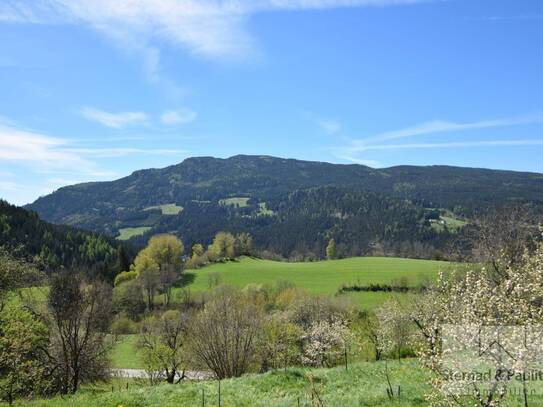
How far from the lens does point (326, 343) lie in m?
46.9

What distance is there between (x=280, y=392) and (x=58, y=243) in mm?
147956

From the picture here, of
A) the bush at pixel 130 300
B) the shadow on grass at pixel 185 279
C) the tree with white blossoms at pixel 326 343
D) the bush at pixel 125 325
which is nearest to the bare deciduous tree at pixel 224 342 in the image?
the tree with white blossoms at pixel 326 343

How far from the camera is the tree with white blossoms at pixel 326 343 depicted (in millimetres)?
44378

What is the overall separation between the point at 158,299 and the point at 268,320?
182ft

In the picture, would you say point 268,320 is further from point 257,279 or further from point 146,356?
point 257,279

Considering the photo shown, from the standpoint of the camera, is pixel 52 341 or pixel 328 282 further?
pixel 328 282

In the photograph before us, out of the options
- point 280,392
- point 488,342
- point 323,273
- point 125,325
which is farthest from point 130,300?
point 488,342

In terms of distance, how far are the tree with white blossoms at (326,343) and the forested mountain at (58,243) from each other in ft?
327

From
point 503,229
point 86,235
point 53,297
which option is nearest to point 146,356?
point 53,297

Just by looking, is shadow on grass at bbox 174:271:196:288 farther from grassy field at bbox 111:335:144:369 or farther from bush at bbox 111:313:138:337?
grassy field at bbox 111:335:144:369

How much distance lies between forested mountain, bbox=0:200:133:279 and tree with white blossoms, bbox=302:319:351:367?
9958 centimetres

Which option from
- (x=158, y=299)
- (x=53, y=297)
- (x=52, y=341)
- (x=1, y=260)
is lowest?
(x=158, y=299)

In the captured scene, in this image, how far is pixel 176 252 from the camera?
422 ft

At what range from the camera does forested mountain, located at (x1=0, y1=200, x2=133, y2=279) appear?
135m
